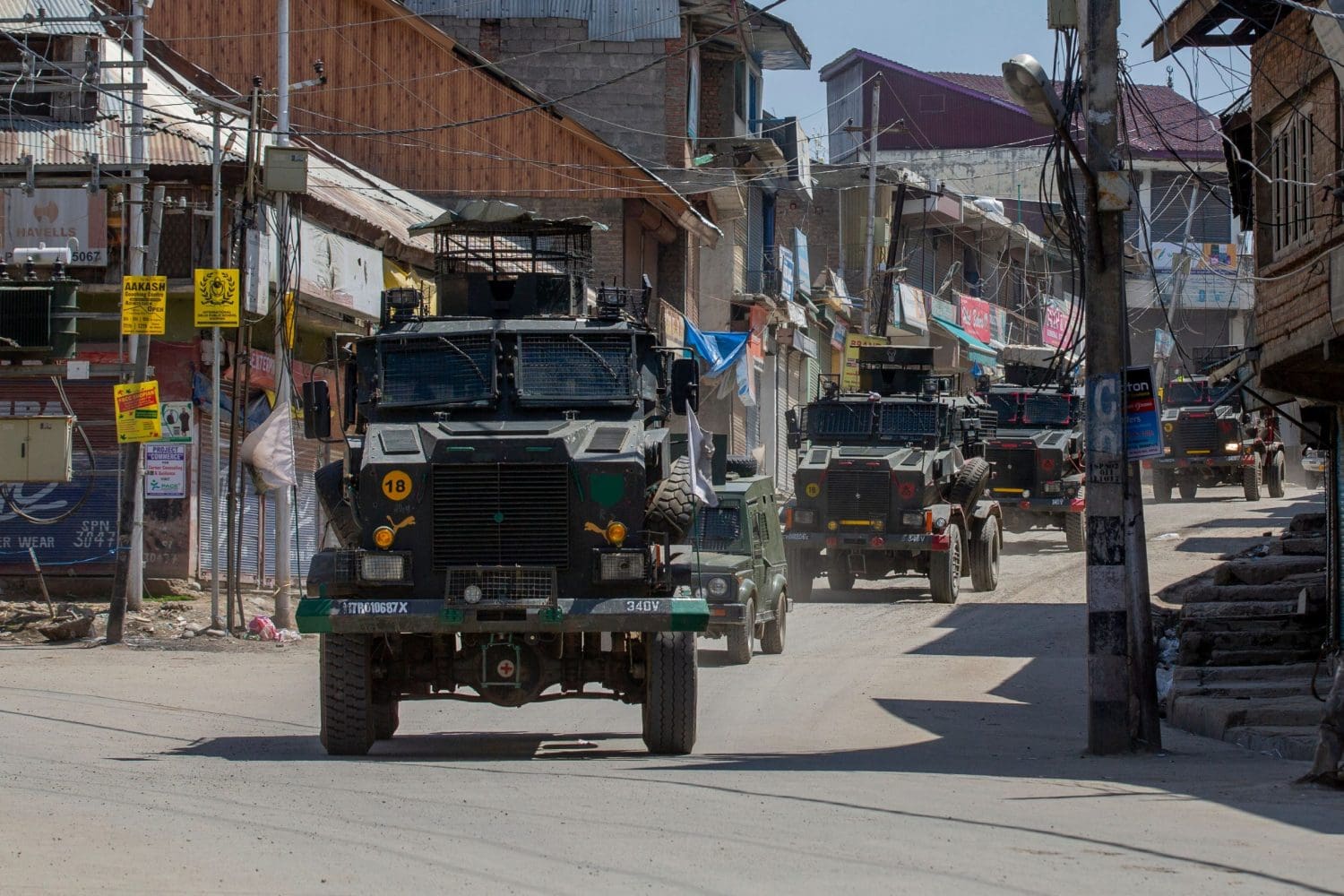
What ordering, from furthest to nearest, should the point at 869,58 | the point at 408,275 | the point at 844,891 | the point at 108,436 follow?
the point at 869,58, the point at 408,275, the point at 108,436, the point at 844,891

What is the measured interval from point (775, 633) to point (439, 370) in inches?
337

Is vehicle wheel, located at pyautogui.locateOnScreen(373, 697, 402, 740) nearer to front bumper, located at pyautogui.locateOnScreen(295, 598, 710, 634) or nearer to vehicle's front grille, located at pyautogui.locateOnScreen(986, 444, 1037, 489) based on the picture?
front bumper, located at pyautogui.locateOnScreen(295, 598, 710, 634)

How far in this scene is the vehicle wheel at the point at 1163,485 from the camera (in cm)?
3966

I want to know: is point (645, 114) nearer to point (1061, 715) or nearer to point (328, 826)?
point (1061, 715)

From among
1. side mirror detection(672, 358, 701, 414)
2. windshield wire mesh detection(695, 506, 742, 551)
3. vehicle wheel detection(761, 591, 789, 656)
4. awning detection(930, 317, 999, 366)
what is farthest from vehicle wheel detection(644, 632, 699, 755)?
awning detection(930, 317, 999, 366)

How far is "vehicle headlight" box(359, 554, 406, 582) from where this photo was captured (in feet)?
37.3

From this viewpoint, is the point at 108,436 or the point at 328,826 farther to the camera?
the point at 108,436

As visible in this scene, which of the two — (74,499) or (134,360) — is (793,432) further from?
(74,499)

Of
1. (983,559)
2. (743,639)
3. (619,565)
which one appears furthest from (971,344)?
(619,565)

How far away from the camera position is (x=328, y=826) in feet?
26.8

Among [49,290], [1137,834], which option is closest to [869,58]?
[49,290]

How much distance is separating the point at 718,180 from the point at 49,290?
20.0 meters

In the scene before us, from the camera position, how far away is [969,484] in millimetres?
25812

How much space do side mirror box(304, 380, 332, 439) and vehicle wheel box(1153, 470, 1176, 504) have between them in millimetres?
29901
